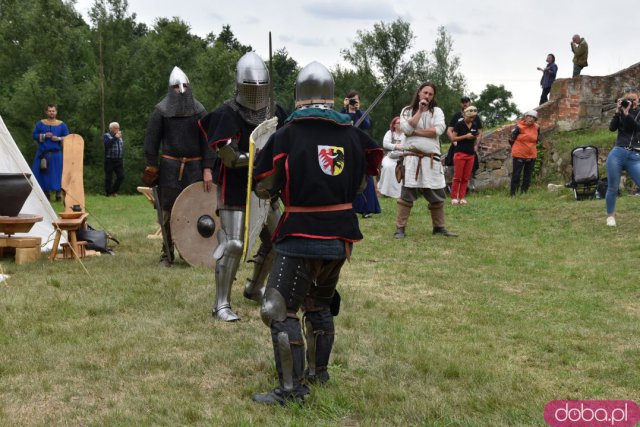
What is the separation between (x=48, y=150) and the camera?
12.4 meters

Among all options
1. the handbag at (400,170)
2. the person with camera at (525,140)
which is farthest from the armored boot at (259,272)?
the person with camera at (525,140)

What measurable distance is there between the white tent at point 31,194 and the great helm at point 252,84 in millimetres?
3640

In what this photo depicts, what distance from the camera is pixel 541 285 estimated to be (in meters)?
6.50

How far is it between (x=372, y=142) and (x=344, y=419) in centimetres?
133

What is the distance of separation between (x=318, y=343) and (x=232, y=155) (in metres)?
1.64

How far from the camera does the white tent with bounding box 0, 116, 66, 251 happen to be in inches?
313

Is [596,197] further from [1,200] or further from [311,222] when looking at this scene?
[311,222]

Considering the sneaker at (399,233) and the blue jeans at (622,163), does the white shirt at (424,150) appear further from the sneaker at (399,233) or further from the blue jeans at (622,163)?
the blue jeans at (622,163)

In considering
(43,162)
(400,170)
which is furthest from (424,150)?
(43,162)

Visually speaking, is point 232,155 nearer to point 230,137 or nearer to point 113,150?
point 230,137

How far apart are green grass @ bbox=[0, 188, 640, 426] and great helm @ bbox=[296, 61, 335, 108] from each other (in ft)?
4.61

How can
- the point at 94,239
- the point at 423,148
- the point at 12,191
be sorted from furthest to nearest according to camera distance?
the point at 423,148 → the point at 94,239 → the point at 12,191

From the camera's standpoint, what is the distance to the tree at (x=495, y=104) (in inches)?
2227

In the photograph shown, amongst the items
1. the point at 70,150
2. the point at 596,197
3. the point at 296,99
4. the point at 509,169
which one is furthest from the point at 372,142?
the point at 509,169
